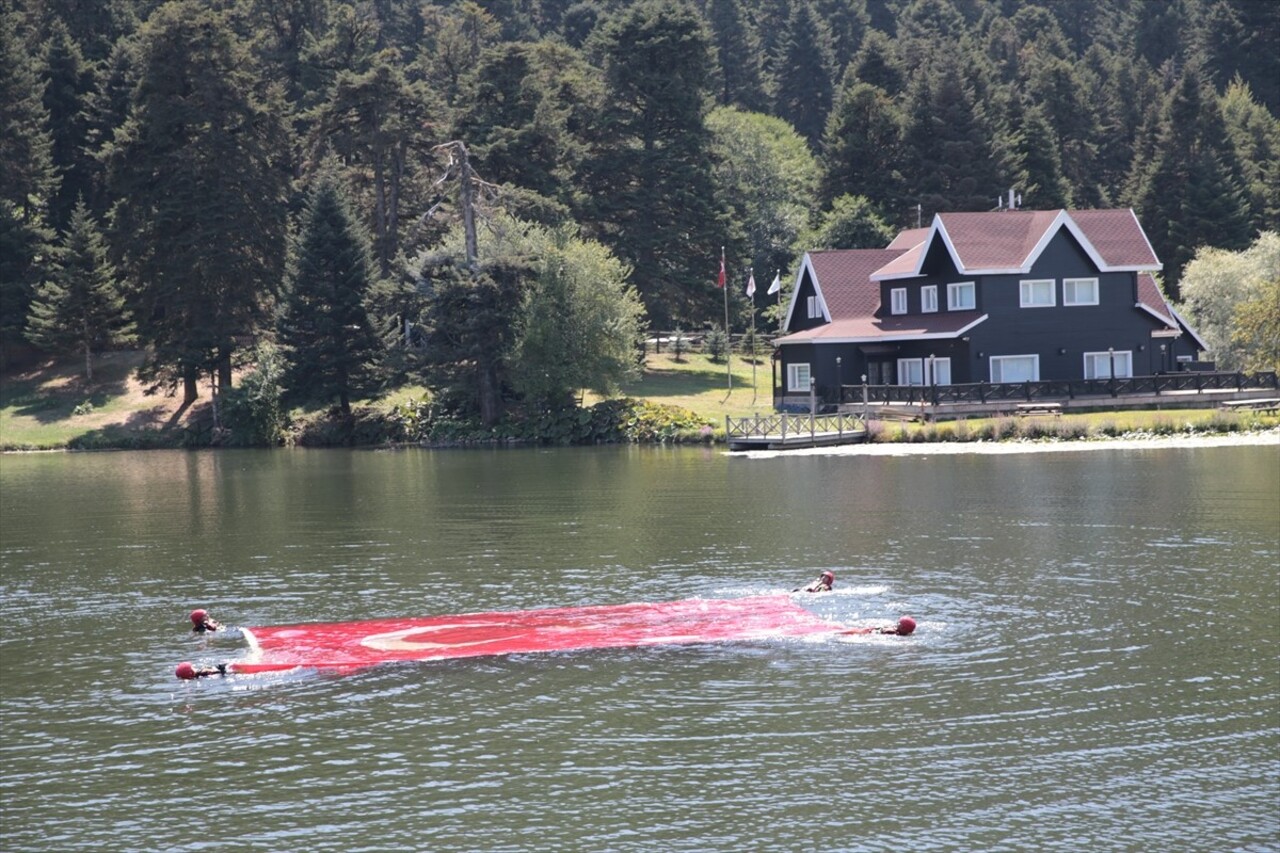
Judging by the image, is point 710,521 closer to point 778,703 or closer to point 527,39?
point 778,703

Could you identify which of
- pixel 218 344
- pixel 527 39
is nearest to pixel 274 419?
pixel 218 344

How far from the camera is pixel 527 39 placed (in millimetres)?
140375

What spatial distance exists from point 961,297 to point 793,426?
13604 mm

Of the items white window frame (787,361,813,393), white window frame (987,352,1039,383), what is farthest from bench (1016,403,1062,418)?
white window frame (787,361,813,393)

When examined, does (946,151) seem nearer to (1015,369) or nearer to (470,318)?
(1015,369)

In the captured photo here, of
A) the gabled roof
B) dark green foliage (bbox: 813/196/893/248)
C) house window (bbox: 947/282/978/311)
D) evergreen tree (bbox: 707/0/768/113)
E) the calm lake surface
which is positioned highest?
evergreen tree (bbox: 707/0/768/113)

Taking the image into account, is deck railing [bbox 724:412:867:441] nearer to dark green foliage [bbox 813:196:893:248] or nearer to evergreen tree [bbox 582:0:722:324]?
evergreen tree [bbox 582:0:722:324]

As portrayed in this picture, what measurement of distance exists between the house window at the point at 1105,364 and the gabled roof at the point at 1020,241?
13.1ft

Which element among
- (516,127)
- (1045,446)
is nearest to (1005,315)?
(1045,446)

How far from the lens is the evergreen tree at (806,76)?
507ft

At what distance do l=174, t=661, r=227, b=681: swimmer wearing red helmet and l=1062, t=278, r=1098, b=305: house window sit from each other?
56.8 meters

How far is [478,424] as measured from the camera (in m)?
74.6

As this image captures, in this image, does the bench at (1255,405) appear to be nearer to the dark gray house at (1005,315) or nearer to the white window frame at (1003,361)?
the dark gray house at (1005,315)

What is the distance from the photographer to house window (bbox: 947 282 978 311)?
232 feet
